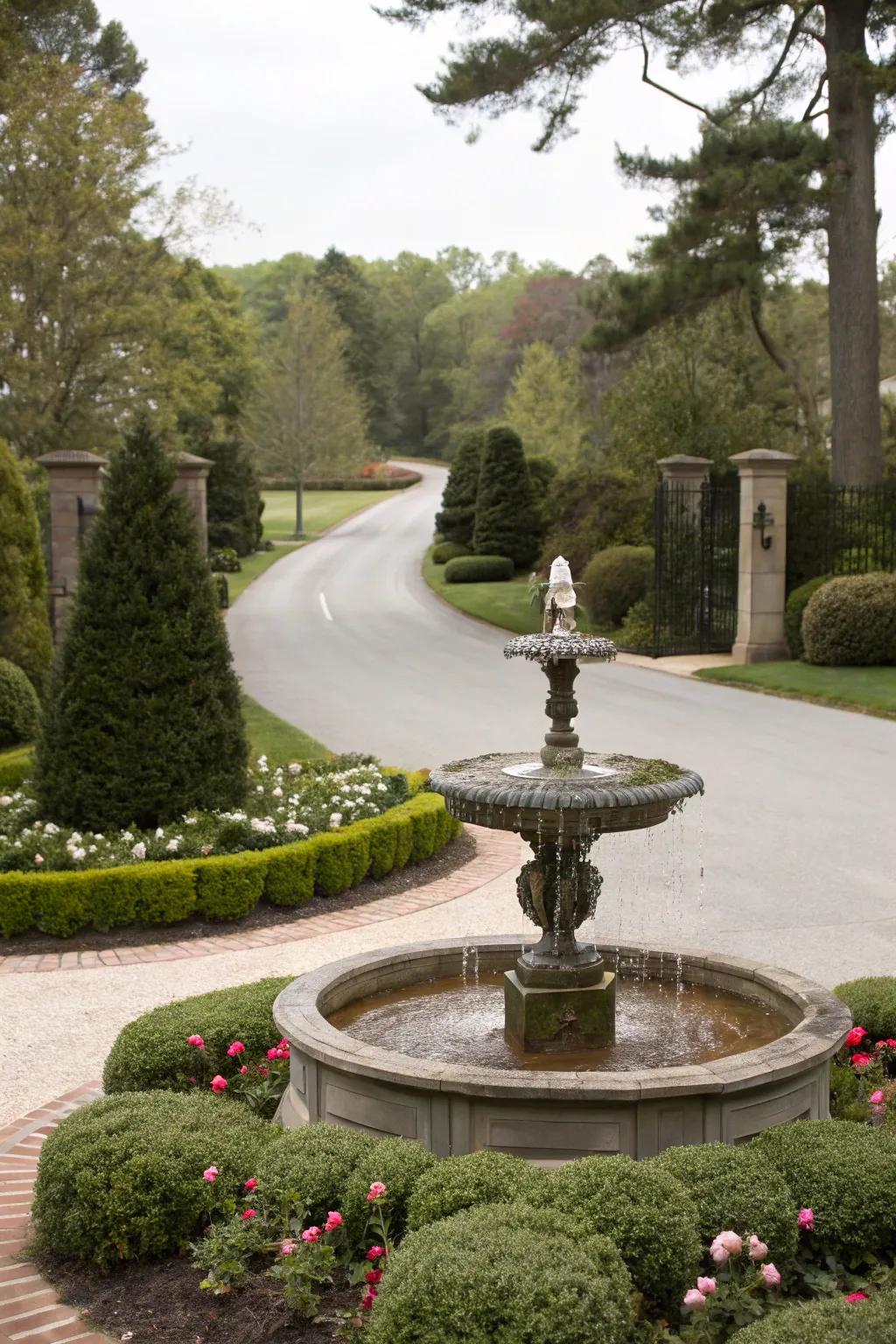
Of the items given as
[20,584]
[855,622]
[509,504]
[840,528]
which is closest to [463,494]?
[509,504]

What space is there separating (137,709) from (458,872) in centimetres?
277

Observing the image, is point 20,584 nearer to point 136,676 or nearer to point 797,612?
point 136,676

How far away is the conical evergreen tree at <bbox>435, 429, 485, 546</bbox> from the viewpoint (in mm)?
42000

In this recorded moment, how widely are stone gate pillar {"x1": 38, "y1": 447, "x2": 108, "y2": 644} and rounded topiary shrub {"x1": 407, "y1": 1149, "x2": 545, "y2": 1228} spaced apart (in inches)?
528

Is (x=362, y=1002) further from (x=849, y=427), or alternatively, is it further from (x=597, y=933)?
(x=849, y=427)

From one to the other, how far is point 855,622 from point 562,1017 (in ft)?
53.2

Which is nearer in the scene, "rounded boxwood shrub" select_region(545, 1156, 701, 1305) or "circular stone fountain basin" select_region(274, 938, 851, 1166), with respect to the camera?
"rounded boxwood shrub" select_region(545, 1156, 701, 1305)

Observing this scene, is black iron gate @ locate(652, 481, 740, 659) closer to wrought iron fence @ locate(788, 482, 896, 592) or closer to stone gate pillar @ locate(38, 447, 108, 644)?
wrought iron fence @ locate(788, 482, 896, 592)

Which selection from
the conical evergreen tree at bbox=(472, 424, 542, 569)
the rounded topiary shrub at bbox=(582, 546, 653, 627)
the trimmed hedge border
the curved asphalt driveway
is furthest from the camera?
the conical evergreen tree at bbox=(472, 424, 542, 569)

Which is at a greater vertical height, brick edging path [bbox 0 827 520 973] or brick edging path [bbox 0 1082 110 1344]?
brick edging path [bbox 0 1082 110 1344]

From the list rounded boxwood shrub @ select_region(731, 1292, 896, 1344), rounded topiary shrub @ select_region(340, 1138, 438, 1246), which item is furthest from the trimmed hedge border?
rounded boxwood shrub @ select_region(731, 1292, 896, 1344)

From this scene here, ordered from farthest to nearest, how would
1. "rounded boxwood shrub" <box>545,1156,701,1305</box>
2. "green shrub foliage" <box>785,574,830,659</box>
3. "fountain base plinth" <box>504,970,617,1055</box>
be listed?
"green shrub foliage" <box>785,574,830,659</box> < "fountain base plinth" <box>504,970,617,1055</box> < "rounded boxwood shrub" <box>545,1156,701,1305</box>

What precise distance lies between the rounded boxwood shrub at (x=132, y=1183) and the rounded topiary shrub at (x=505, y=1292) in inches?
40.4

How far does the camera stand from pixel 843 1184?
427 centimetres
